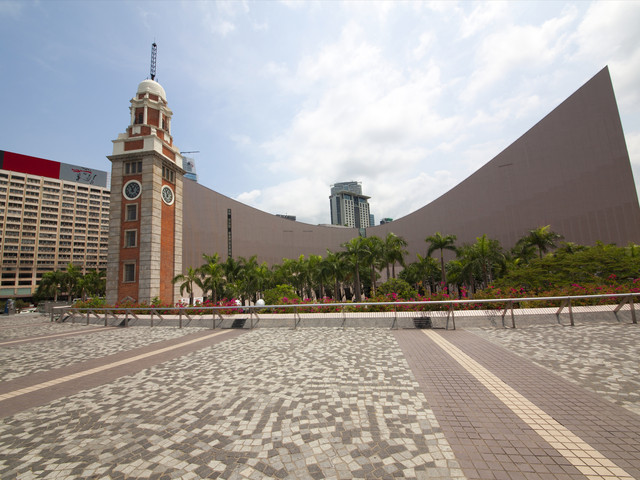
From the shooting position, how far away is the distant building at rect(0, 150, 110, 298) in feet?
230

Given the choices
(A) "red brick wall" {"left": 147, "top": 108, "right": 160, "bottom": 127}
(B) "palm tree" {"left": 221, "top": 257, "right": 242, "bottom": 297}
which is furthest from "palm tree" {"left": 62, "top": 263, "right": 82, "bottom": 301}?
(A) "red brick wall" {"left": 147, "top": 108, "right": 160, "bottom": 127}

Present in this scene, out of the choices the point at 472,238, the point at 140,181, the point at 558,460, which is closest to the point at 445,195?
the point at 472,238

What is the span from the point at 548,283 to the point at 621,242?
45.6ft

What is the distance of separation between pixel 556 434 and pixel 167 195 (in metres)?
25.1

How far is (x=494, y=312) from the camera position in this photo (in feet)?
30.8

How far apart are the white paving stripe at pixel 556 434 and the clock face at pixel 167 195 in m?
23.4

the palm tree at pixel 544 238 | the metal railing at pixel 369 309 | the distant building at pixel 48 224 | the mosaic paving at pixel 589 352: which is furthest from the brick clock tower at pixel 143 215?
the distant building at pixel 48 224

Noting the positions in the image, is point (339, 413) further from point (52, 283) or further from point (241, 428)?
point (52, 283)

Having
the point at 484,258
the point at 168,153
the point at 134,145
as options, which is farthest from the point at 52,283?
the point at 484,258

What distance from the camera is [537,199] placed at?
28.9 meters

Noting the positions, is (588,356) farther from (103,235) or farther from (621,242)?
(103,235)

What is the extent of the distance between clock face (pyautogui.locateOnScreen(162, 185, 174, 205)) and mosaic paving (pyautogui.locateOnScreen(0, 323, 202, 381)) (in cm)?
1414

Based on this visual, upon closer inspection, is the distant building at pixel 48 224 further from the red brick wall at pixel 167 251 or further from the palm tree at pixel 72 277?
the red brick wall at pixel 167 251

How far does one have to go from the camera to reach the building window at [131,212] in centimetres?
2186
